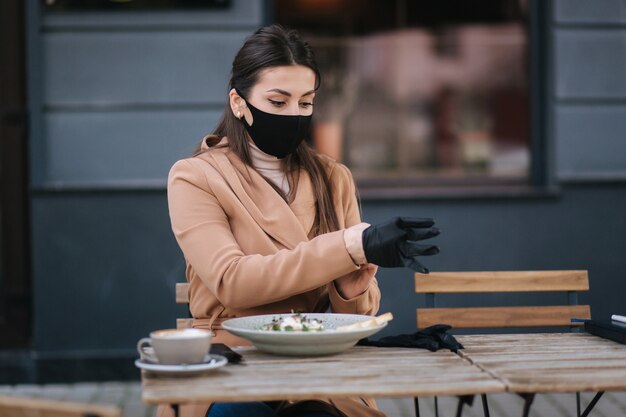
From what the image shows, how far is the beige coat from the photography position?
2.69 metres

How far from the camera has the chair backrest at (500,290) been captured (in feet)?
11.6

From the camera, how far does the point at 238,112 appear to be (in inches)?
125

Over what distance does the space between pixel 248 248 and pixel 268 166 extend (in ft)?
1.14

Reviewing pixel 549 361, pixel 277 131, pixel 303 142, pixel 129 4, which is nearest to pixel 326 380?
pixel 549 361

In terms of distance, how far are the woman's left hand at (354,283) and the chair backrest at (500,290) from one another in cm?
64

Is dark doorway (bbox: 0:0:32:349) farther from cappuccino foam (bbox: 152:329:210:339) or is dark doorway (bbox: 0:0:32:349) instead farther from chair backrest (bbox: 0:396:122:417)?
chair backrest (bbox: 0:396:122:417)

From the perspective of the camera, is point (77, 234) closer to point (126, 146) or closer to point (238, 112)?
point (126, 146)

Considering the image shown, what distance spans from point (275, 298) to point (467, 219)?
12.5 ft

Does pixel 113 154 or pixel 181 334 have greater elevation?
pixel 113 154

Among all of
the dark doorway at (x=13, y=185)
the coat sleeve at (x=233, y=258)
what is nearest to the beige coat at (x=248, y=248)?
the coat sleeve at (x=233, y=258)

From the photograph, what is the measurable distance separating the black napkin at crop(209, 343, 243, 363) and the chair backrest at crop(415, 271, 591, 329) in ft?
3.57

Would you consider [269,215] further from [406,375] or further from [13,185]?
[13,185]

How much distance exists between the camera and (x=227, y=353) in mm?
2479

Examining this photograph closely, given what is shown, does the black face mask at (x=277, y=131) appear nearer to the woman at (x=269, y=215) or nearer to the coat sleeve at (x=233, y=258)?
the woman at (x=269, y=215)
